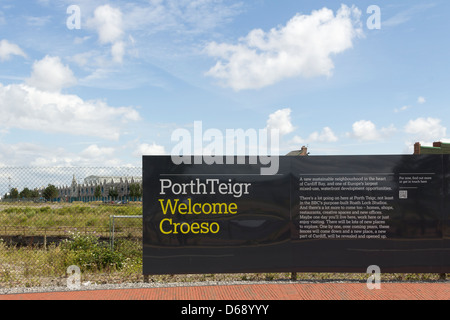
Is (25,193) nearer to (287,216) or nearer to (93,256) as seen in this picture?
(93,256)

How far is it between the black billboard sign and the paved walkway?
51cm

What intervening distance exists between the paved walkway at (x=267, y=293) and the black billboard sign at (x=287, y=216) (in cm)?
51

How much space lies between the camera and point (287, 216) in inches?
300

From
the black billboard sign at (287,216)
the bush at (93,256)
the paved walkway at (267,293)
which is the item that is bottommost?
the paved walkway at (267,293)

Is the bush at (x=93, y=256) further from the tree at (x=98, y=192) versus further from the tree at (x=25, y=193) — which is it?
the tree at (x=98, y=192)

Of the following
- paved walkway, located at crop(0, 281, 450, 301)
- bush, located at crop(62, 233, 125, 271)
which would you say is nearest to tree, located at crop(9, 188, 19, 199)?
bush, located at crop(62, 233, 125, 271)

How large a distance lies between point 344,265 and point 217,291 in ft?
8.73

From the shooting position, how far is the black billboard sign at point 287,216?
752 cm

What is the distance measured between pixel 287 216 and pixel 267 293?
1601mm

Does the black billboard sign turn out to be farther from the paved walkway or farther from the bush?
the bush

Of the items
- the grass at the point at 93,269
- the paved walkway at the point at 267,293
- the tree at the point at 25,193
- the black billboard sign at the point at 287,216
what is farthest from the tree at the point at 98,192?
the paved walkway at the point at 267,293

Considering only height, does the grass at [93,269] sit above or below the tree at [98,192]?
below

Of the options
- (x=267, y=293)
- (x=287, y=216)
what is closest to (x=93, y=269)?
(x=267, y=293)

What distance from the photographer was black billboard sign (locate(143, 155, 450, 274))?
752 cm
